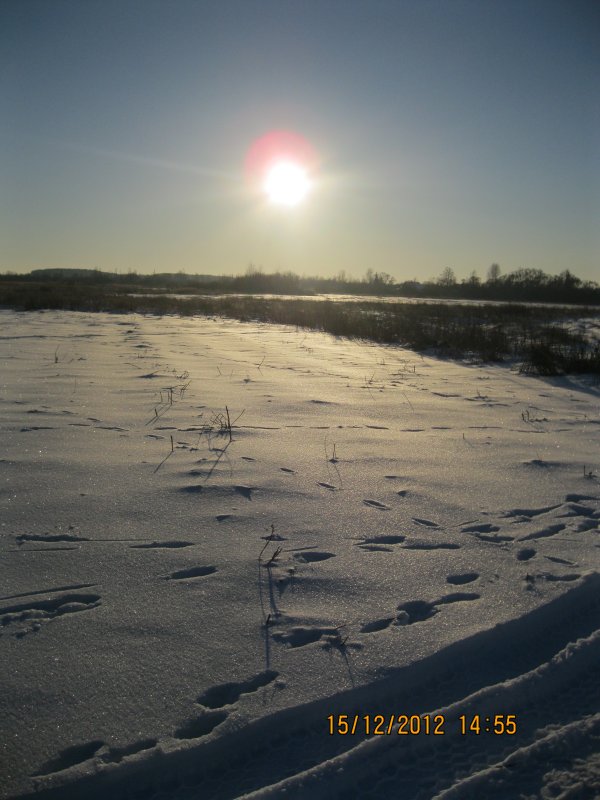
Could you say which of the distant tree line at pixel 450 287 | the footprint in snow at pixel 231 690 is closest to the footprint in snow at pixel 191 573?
the footprint in snow at pixel 231 690

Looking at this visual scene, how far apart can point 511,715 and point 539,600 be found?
0.58 meters

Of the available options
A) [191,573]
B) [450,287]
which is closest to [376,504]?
[191,573]

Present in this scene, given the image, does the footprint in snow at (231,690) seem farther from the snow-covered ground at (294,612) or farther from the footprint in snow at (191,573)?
the footprint in snow at (191,573)

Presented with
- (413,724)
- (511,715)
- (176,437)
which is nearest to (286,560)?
(413,724)

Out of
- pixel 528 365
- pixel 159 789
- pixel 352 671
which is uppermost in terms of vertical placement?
pixel 528 365

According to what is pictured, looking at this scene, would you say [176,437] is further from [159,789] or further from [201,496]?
[159,789]

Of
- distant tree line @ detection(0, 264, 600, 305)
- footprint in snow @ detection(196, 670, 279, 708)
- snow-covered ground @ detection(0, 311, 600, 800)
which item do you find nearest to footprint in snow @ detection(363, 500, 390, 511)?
snow-covered ground @ detection(0, 311, 600, 800)

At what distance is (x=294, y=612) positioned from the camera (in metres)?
1.98

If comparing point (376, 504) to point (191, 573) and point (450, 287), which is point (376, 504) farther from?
point (450, 287)

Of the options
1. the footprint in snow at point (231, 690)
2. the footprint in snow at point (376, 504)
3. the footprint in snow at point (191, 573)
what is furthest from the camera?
the footprint in snow at point (376, 504)

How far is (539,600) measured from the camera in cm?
209

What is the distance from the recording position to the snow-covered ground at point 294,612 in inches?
56.3

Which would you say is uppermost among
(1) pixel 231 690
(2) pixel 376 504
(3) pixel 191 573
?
(2) pixel 376 504

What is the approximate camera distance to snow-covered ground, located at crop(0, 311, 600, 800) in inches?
56.3
